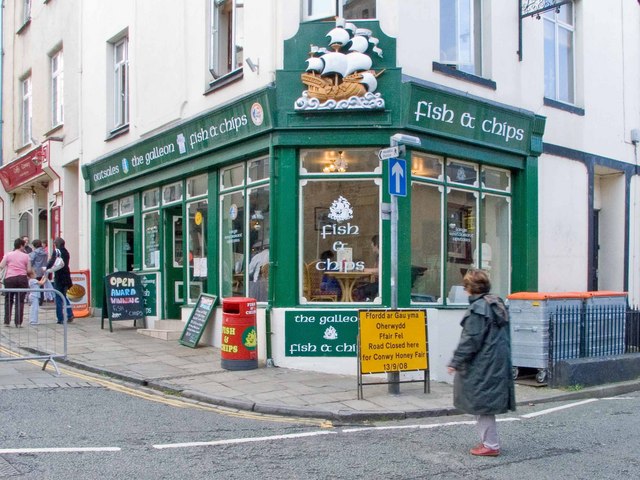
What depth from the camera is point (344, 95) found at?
10.6 meters

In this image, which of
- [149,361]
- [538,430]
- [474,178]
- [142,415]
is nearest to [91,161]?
[149,361]

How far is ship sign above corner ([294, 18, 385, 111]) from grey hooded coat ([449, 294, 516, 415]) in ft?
16.3

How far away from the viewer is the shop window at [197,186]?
13.3m

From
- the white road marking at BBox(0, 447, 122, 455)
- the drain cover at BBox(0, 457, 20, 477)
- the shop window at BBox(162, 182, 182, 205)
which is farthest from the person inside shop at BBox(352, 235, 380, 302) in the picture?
the drain cover at BBox(0, 457, 20, 477)

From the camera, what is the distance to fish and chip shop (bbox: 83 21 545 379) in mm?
10633

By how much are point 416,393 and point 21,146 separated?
17.1 metres

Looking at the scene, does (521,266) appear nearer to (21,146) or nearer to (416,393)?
(416,393)

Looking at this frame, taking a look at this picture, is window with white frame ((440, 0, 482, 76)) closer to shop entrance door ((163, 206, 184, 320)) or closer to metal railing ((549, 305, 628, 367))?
metal railing ((549, 305, 628, 367))

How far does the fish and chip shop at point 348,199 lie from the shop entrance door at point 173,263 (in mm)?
1400

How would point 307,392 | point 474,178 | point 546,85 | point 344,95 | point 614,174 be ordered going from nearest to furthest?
1. point 307,392
2. point 344,95
3. point 474,178
4. point 546,85
5. point 614,174

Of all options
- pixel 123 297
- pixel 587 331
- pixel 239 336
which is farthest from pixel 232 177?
pixel 587 331

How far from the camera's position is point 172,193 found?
14477 millimetres

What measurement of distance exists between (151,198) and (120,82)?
3.32 metres

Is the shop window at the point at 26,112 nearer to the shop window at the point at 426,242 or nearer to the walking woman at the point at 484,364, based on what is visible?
the shop window at the point at 426,242
